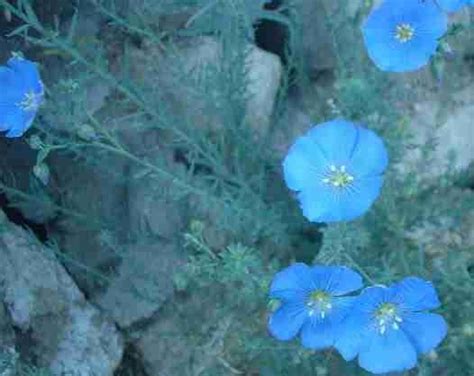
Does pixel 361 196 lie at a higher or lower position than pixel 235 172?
higher

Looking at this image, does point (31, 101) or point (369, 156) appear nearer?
point (369, 156)

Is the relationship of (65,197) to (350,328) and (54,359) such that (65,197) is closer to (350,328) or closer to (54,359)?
(54,359)

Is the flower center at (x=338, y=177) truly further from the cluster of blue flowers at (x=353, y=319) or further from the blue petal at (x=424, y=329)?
the blue petal at (x=424, y=329)

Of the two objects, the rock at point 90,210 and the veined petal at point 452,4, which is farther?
the rock at point 90,210

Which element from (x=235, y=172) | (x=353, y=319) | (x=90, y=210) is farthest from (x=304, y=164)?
(x=90, y=210)

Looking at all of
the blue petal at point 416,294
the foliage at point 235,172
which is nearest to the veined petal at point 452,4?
the foliage at point 235,172

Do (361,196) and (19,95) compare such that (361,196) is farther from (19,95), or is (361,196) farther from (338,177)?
(19,95)
